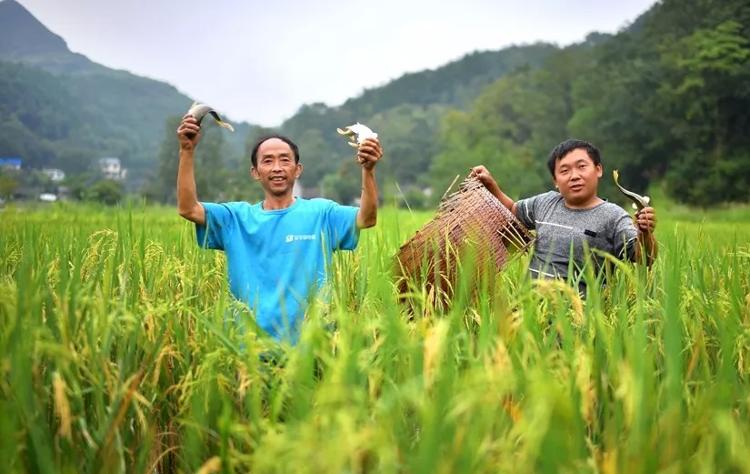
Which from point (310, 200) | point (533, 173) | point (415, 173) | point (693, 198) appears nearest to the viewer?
point (310, 200)

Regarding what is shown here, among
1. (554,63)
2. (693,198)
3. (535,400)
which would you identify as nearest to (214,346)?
(535,400)

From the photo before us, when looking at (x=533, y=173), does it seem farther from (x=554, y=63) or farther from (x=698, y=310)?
(x=698, y=310)

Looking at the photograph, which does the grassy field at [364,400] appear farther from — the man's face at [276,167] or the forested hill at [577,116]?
the man's face at [276,167]

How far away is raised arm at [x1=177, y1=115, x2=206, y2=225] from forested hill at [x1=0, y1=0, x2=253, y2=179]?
14.7 ft

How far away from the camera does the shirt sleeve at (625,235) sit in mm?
2557

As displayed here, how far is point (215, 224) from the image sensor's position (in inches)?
99.3

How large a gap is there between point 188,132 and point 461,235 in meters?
1.12

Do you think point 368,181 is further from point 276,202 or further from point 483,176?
point 483,176

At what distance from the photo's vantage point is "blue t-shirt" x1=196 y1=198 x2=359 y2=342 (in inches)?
94.4

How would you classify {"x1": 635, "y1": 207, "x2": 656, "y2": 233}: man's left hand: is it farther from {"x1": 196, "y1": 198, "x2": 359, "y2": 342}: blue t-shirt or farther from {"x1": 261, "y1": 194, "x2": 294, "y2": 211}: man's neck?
{"x1": 261, "y1": 194, "x2": 294, "y2": 211}: man's neck

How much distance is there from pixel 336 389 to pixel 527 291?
74cm

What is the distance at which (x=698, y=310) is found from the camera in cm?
198

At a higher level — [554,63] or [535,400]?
[554,63]

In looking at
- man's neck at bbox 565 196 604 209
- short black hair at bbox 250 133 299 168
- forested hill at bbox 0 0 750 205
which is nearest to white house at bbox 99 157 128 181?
forested hill at bbox 0 0 750 205
